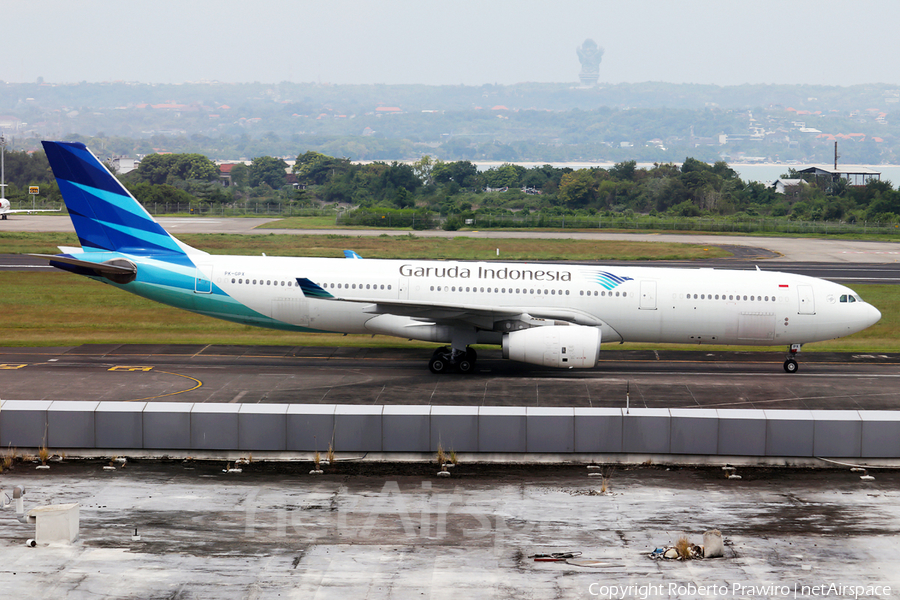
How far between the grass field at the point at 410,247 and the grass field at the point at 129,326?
20.9 m

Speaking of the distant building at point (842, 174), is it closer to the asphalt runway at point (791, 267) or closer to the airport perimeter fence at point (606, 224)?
the airport perimeter fence at point (606, 224)

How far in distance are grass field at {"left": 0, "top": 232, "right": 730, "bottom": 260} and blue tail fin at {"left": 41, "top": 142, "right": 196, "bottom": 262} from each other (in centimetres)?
3525

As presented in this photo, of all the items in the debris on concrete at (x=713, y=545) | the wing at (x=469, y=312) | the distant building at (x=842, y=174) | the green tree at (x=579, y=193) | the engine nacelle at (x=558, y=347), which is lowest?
the debris on concrete at (x=713, y=545)

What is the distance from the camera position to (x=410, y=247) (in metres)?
76.2

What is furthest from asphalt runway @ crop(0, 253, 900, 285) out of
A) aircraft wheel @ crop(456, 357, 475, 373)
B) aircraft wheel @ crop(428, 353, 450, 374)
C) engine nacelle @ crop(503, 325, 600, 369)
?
engine nacelle @ crop(503, 325, 600, 369)

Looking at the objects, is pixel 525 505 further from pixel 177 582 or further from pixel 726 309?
pixel 726 309

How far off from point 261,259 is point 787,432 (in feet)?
69.3

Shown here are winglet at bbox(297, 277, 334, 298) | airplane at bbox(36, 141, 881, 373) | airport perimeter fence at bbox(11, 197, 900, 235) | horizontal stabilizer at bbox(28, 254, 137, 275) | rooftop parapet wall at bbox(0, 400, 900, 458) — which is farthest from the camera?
airport perimeter fence at bbox(11, 197, 900, 235)

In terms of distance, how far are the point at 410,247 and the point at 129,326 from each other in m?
36.5

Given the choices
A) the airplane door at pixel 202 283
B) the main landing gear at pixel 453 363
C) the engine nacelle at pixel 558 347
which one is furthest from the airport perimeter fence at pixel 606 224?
the engine nacelle at pixel 558 347

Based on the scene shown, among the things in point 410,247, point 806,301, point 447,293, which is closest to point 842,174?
point 410,247

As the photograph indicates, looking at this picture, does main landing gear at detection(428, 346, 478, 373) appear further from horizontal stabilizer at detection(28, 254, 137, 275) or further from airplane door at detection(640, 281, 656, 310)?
horizontal stabilizer at detection(28, 254, 137, 275)
